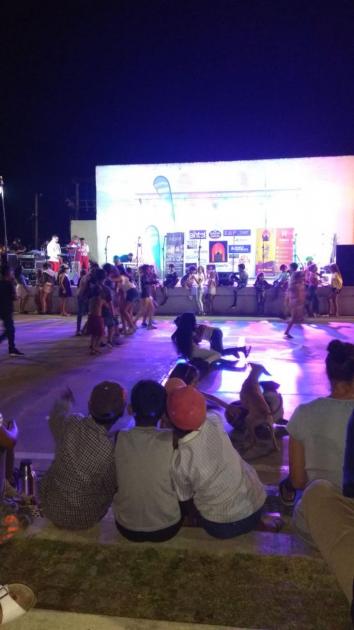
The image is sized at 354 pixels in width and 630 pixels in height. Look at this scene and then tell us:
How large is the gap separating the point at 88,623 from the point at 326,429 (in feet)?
5.17

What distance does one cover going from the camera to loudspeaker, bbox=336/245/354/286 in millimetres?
16553

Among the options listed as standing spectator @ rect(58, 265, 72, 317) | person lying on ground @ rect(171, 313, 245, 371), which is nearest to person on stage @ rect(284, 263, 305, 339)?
person lying on ground @ rect(171, 313, 245, 371)

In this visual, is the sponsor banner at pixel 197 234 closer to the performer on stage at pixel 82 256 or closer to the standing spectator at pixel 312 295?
the performer on stage at pixel 82 256

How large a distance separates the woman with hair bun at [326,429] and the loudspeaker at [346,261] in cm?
1442

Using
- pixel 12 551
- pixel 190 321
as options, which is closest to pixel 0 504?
pixel 12 551

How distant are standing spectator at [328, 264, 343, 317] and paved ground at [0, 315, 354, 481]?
2159 mm

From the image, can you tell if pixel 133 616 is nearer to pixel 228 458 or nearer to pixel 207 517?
pixel 207 517

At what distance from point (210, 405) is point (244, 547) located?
288 centimetres

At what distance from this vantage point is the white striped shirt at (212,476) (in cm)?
283

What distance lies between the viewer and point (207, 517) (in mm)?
2936

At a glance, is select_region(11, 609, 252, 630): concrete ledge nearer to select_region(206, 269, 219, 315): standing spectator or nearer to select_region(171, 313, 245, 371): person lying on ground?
select_region(171, 313, 245, 371): person lying on ground

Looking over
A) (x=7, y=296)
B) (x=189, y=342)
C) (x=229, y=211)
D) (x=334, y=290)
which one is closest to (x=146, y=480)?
(x=189, y=342)

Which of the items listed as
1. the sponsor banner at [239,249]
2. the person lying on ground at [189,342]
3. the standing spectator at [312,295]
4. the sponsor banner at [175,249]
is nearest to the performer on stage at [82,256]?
the sponsor banner at [175,249]

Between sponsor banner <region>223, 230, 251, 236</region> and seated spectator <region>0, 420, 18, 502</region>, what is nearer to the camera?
seated spectator <region>0, 420, 18, 502</region>
